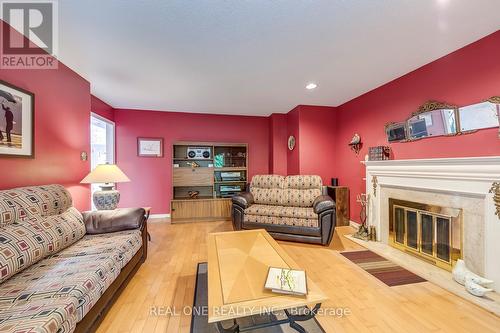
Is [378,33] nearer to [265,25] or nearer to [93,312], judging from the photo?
[265,25]

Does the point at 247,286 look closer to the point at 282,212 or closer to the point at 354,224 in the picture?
the point at 282,212

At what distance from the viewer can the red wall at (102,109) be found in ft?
11.6

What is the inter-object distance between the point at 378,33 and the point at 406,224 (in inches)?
90.6

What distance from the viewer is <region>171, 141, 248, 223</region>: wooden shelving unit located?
424 centimetres

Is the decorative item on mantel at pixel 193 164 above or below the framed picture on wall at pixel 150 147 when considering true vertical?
below

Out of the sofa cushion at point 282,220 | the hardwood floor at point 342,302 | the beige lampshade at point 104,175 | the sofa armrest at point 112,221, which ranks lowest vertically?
the hardwood floor at point 342,302

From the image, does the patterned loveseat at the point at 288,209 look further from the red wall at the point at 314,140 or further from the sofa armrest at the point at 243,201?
the red wall at the point at 314,140

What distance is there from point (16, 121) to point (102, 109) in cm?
211

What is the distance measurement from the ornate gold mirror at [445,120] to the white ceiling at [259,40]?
0.61 m

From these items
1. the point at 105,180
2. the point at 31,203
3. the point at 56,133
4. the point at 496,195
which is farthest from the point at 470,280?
the point at 56,133

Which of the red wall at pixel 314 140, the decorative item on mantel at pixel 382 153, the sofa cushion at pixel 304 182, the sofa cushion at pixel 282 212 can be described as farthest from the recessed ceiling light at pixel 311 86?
the sofa cushion at pixel 282 212

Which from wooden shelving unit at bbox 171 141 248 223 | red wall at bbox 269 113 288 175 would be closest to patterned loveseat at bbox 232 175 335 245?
wooden shelving unit at bbox 171 141 248 223

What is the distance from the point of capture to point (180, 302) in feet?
5.84

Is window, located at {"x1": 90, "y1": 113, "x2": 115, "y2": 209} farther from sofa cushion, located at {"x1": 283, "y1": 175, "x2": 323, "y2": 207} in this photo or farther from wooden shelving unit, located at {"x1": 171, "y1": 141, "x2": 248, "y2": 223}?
sofa cushion, located at {"x1": 283, "y1": 175, "x2": 323, "y2": 207}
